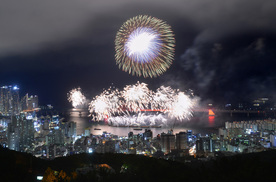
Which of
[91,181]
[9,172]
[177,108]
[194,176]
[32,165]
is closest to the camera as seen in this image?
[194,176]

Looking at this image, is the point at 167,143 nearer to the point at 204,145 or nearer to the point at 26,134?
the point at 204,145

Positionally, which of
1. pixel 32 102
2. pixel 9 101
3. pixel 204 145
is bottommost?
pixel 204 145

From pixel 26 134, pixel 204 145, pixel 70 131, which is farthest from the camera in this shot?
pixel 70 131

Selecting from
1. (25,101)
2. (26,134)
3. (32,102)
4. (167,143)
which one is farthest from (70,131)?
(32,102)

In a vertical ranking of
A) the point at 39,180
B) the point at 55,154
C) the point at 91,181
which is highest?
the point at 91,181

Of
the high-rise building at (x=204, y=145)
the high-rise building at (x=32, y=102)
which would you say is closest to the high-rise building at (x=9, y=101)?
the high-rise building at (x=32, y=102)

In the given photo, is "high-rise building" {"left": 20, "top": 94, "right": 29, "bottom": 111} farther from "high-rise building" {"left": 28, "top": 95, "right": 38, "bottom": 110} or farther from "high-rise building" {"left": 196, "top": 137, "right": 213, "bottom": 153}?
"high-rise building" {"left": 196, "top": 137, "right": 213, "bottom": 153}

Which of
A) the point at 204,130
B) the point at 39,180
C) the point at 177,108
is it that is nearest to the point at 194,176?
the point at 39,180

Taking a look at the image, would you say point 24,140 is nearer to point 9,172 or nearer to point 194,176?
point 9,172

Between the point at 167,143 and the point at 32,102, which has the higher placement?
the point at 32,102

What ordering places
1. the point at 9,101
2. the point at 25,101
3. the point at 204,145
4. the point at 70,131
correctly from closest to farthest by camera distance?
the point at 204,145 → the point at 70,131 → the point at 9,101 → the point at 25,101

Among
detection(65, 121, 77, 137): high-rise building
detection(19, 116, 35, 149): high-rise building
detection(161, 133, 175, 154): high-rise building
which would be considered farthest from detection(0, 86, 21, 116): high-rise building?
detection(161, 133, 175, 154): high-rise building
